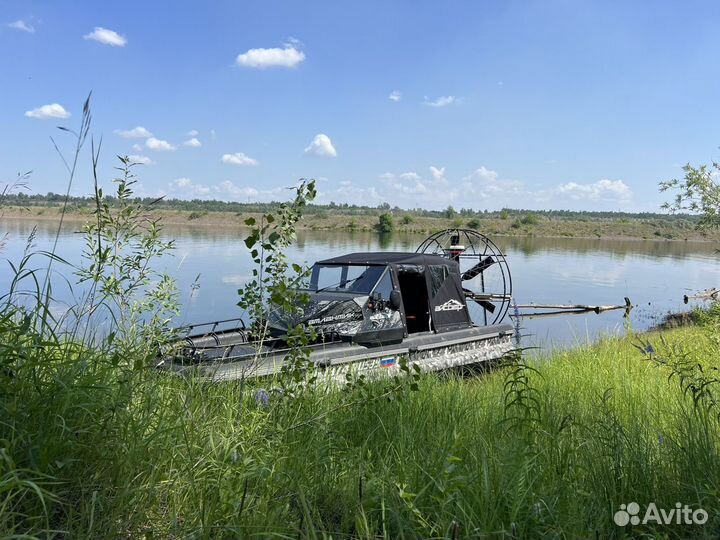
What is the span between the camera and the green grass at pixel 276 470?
2.18 m

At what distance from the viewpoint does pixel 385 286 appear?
26.0ft

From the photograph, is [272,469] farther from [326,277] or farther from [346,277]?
[326,277]

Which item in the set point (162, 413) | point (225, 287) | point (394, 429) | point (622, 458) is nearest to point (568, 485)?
point (622, 458)

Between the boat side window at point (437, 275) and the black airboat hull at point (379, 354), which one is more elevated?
the boat side window at point (437, 275)

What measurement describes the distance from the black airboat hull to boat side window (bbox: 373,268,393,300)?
65 centimetres

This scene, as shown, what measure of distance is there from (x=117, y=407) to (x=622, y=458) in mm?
2378

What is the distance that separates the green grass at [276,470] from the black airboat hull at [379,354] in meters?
1.86

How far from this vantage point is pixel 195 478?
253 centimetres

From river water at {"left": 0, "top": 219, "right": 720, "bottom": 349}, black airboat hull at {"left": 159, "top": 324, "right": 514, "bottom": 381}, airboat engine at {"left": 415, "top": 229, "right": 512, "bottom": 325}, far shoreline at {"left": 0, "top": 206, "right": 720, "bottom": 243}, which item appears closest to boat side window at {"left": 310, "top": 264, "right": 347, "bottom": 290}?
black airboat hull at {"left": 159, "top": 324, "right": 514, "bottom": 381}

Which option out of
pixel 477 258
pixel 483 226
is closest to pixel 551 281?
pixel 477 258

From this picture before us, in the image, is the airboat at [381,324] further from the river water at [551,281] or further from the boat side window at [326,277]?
the river water at [551,281]

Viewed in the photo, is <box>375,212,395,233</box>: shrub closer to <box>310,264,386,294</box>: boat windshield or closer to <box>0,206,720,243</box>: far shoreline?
<box>0,206,720,243</box>: far shoreline

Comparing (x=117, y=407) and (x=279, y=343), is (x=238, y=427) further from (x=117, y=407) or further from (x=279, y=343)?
(x=279, y=343)

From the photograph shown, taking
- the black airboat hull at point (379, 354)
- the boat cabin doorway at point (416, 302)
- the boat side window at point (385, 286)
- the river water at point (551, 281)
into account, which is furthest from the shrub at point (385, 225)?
the boat side window at point (385, 286)
